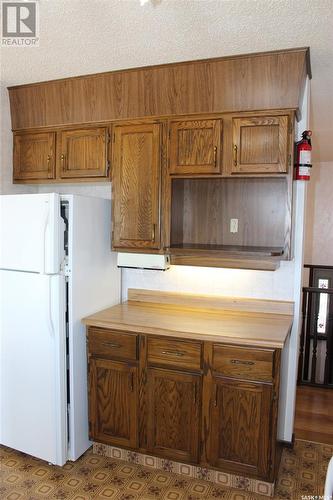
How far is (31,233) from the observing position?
2.39m

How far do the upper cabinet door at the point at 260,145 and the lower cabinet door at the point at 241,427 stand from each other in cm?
129

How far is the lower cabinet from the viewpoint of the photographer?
215 cm

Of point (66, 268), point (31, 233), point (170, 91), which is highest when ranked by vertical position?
point (170, 91)

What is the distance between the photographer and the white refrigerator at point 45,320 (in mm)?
2367

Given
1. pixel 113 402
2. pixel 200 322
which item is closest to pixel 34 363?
pixel 113 402

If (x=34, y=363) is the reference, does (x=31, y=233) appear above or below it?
above

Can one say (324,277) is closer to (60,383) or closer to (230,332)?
(230,332)

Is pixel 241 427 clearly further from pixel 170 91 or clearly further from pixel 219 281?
pixel 170 91

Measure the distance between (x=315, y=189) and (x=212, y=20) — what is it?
449 centimetres

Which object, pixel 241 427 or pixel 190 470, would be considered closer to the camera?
pixel 241 427

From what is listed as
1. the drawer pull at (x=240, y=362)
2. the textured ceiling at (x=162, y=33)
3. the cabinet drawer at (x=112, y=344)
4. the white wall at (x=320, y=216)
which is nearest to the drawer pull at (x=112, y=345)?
Result: the cabinet drawer at (x=112, y=344)

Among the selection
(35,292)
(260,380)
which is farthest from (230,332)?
(35,292)

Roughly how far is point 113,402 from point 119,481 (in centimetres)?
46

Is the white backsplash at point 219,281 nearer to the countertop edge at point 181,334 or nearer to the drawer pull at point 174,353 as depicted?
the countertop edge at point 181,334
